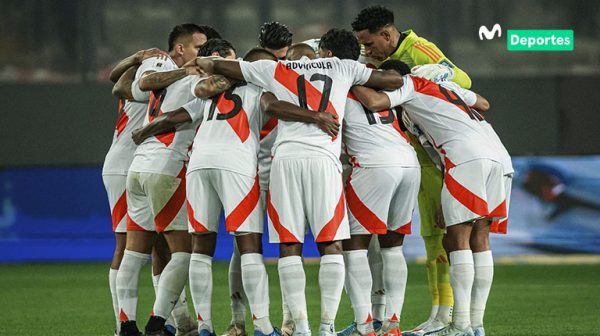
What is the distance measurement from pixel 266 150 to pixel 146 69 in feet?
3.54

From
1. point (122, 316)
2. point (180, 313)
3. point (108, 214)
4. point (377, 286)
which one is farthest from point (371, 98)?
point (108, 214)

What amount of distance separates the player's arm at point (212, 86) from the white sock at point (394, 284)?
1.63 metres

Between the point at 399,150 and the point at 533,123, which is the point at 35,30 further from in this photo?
the point at 399,150

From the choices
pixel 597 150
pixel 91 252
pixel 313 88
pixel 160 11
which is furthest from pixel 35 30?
pixel 313 88

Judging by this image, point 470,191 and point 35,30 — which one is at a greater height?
point 35,30

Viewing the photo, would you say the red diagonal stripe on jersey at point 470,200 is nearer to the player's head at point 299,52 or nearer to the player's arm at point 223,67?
the player's head at point 299,52

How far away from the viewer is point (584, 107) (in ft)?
49.4

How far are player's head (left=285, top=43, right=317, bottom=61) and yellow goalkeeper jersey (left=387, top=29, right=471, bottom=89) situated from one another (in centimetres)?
111

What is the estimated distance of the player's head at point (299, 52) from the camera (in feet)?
23.3

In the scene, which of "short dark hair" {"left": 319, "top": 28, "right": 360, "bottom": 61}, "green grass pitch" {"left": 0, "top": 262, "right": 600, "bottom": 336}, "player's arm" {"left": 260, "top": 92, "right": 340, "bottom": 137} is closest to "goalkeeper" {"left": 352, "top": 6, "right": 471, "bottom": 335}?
"green grass pitch" {"left": 0, "top": 262, "right": 600, "bottom": 336}

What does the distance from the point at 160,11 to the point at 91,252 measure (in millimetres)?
3690

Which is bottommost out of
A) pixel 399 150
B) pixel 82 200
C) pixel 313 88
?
pixel 82 200

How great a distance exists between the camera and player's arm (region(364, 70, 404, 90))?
22.5ft

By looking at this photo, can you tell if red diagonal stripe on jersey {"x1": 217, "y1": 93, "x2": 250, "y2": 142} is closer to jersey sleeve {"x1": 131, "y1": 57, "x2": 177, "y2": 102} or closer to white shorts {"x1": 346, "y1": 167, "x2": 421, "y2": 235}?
jersey sleeve {"x1": 131, "y1": 57, "x2": 177, "y2": 102}
